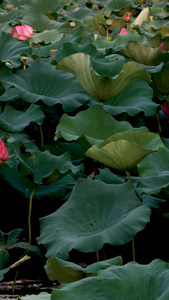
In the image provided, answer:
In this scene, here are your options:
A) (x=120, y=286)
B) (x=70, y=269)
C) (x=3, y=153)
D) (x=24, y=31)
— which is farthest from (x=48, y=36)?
(x=120, y=286)

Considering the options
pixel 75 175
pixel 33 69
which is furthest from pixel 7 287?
pixel 33 69

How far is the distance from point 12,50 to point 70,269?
176 cm

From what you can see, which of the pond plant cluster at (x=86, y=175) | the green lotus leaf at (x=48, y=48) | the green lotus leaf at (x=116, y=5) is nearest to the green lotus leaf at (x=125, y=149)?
the pond plant cluster at (x=86, y=175)

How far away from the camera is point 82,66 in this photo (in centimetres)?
235

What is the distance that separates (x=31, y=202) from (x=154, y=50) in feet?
3.50

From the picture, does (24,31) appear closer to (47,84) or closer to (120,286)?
(47,84)

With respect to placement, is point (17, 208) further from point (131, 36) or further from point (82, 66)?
point (131, 36)

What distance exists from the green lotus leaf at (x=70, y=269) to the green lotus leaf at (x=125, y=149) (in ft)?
1.64

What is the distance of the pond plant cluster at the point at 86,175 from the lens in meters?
1.38

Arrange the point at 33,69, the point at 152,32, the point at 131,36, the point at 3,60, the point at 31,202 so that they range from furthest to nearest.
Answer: the point at 152,32, the point at 131,36, the point at 3,60, the point at 33,69, the point at 31,202

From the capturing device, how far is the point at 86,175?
87.7 inches

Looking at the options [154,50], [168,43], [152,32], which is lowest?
[152,32]

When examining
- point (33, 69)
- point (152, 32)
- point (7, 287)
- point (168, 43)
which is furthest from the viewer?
point (152, 32)

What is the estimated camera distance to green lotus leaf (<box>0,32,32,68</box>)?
2.84 m
